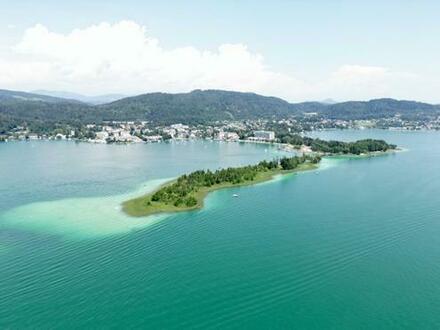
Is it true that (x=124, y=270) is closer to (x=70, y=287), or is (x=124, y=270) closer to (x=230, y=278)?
(x=70, y=287)

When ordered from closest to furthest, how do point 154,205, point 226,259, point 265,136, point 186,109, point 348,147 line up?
point 226,259, point 154,205, point 348,147, point 265,136, point 186,109

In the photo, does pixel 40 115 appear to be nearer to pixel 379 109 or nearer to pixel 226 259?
pixel 226 259

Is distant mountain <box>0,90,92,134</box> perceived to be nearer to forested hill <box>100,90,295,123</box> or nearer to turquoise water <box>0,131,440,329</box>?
forested hill <box>100,90,295,123</box>

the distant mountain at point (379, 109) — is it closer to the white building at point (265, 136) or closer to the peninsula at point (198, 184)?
the white building at point (265, 136)

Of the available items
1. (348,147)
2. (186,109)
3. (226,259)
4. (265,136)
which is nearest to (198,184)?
(226,259)

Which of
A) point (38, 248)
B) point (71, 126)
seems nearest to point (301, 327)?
point (38, 248)

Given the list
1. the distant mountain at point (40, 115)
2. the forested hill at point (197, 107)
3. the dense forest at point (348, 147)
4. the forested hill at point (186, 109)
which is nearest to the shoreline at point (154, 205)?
the dense forest at point (348, 147)
